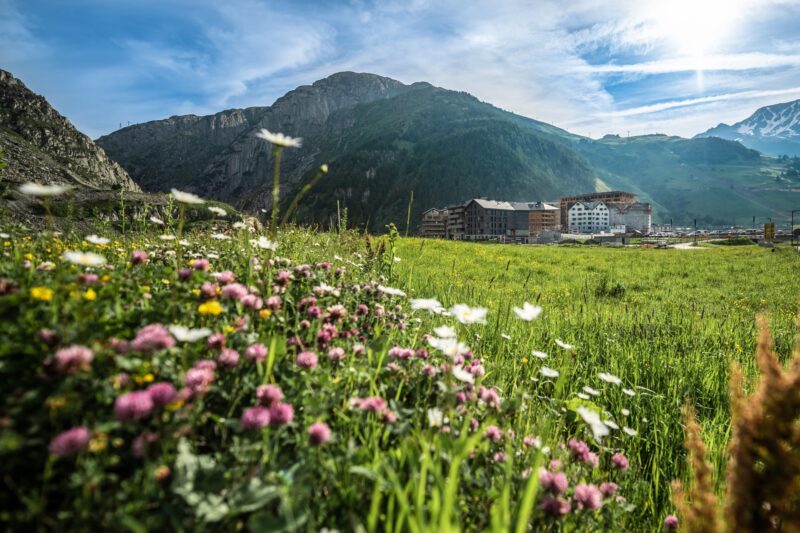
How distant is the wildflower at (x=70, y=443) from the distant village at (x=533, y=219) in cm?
9250

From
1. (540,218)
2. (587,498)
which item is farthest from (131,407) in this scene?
(540,218)

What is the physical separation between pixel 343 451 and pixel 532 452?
1.18 meters

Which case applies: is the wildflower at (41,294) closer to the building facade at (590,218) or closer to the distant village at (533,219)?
the distant village at (533,219)

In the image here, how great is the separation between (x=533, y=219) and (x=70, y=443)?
458 ft

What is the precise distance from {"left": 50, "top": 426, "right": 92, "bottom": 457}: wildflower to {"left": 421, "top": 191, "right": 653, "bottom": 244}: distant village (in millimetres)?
92501

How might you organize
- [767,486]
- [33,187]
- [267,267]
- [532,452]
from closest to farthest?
[767,486]
[33,187]
[532,452]
[267,267]

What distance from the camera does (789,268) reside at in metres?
18.4

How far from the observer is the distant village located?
11031 centimetres

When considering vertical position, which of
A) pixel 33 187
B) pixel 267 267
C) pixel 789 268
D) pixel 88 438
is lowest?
pixel 789 268

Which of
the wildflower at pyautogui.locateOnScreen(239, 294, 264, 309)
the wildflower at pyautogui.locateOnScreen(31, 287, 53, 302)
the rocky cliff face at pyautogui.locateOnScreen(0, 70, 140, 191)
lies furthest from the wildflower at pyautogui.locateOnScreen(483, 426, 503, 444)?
the rocky cliff face at pyautogui.locateOnScreen(0, 70, 140, 191)

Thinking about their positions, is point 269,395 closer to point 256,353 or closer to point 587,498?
point 256,353

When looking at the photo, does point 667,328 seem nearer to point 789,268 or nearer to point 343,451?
point 343,451

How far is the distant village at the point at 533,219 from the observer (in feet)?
362

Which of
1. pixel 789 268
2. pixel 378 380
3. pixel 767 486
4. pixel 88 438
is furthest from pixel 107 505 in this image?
pixel 789 268
